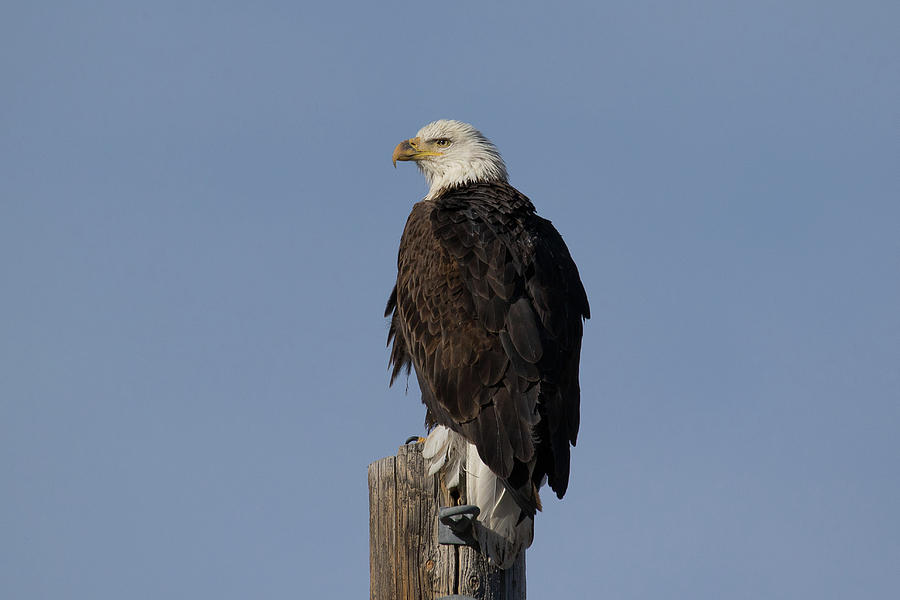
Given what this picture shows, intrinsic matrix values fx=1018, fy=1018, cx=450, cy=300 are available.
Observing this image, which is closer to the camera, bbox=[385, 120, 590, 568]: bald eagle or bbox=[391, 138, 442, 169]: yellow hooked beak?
bbox=[385, 120, 590, 568]: bald eagle

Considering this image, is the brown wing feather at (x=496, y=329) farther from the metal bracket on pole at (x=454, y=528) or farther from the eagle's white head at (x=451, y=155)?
the eagle's white head at (x=451, y=155)

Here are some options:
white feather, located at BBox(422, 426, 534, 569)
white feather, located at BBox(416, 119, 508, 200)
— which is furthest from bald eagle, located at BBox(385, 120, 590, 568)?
white feather, located at BBox(416, 119, 508, 200)

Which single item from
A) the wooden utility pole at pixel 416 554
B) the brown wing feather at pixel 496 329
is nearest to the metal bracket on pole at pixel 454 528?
the wooden utility pole at pixel 416 554

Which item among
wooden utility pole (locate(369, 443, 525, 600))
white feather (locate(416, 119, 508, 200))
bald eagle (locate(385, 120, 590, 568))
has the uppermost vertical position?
white feather (locate(416, 119, 508, 200))

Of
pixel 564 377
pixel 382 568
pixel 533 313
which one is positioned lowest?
pixel 382 568

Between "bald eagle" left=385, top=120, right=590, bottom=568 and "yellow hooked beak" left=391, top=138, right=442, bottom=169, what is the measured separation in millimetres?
968

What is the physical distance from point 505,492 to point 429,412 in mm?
1082

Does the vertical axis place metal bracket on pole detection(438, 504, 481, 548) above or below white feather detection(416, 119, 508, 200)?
below

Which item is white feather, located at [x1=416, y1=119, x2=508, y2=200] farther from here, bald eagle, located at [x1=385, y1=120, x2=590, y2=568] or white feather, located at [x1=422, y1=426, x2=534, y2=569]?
white feather, located at [x1=422, y1=426, x2=534, y2=569]

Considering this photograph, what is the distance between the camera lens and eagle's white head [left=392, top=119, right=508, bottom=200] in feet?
24.0

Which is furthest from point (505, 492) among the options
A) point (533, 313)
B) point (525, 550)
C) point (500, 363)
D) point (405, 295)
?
point (405, 295)

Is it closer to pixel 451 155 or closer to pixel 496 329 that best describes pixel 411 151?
pixel 451 155

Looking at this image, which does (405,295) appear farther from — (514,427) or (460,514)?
(460,514)

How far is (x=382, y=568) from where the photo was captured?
14.2ft
